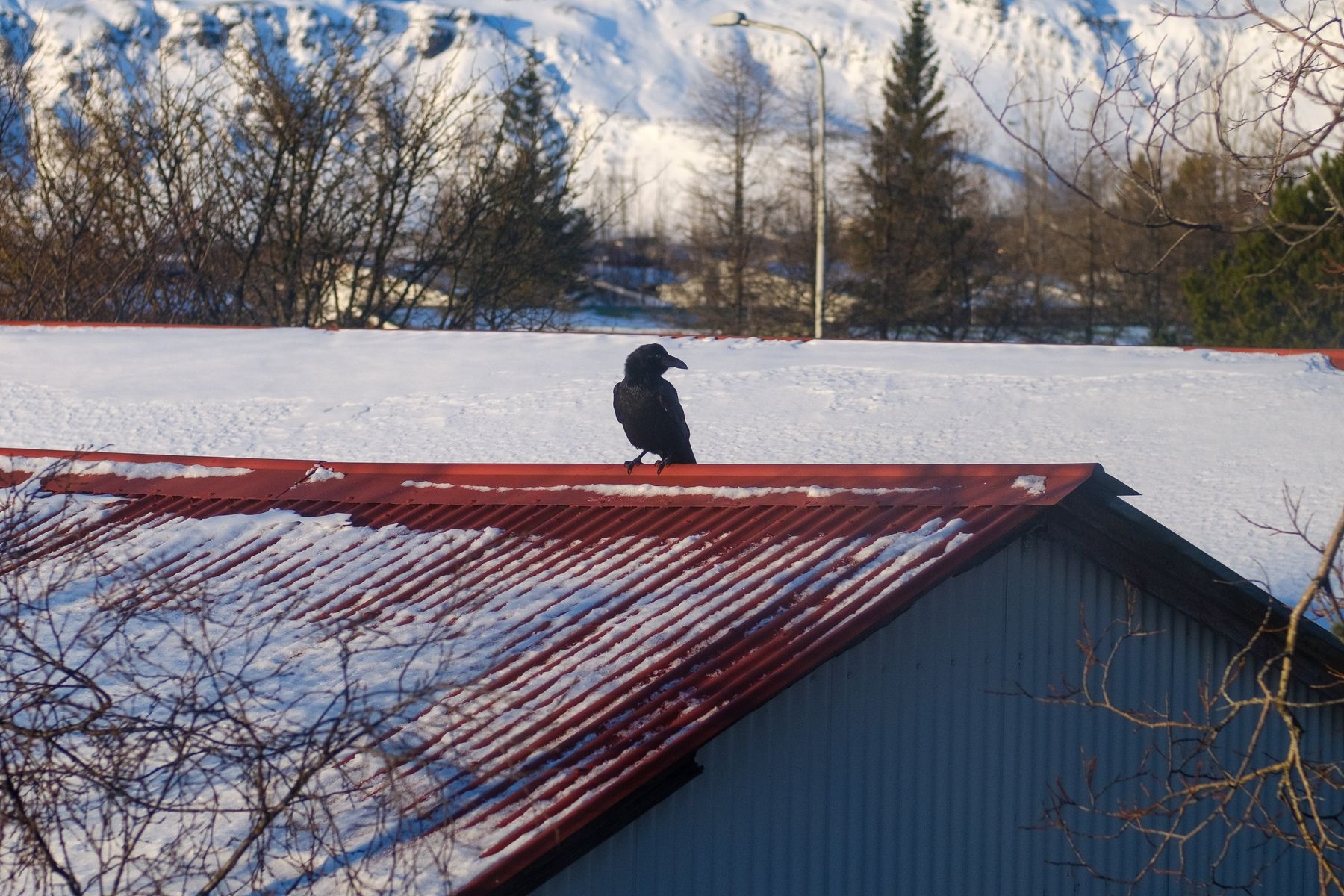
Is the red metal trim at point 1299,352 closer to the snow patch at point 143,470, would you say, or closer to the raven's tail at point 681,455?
the raven's tail at point 681,455

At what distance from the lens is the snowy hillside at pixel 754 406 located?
15008mm

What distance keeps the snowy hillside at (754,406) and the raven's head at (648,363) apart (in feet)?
23.0

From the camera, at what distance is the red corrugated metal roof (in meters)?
4.77

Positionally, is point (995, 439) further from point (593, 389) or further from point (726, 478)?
point (726, 478)

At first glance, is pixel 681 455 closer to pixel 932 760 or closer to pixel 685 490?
pixel 685 490

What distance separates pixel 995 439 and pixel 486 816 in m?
11.8

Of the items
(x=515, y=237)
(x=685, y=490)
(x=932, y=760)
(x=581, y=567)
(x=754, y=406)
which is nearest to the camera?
(x=932, y=760)

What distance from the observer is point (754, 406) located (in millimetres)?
16703

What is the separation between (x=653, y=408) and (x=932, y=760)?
281 centimetres

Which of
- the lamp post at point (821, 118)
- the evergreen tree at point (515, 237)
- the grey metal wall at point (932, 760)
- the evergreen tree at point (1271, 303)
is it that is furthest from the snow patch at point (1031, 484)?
the evergreen tree at point (515, 237)

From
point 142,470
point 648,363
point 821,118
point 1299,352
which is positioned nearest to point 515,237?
point 821,118

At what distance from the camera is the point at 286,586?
6.33 meters

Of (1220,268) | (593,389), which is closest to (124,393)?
(593,389)

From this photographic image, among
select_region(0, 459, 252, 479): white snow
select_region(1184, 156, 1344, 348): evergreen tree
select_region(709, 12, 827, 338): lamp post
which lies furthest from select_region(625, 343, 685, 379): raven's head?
select_region(1184, 156, 1344, 348): evergreen tree
